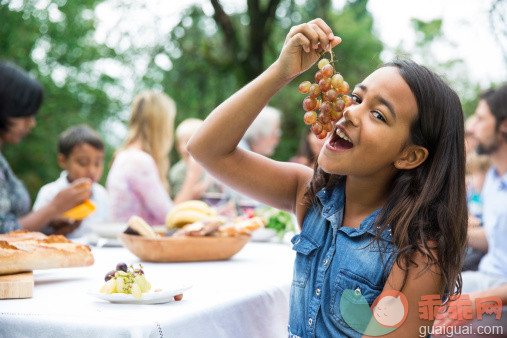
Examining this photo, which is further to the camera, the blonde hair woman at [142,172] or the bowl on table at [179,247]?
the blonde hair woman at [142,172]

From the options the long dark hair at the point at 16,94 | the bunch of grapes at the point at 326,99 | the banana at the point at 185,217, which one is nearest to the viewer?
the bunch of grapes at the point at 326,99

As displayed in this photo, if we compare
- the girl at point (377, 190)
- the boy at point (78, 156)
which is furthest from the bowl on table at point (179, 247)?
the boy at point (78, 156)

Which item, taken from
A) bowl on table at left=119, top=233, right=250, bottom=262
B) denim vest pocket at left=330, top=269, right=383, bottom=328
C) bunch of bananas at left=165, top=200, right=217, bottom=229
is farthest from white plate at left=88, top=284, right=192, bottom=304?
bunch of bananas at left=165, top=200, right=217, bottom=229

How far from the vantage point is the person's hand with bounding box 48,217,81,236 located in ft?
11.0

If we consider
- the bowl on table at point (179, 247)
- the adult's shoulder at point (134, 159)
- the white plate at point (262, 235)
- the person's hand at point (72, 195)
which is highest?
the adult's shoulder at point (134, 159)

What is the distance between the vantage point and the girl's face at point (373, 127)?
1.61 m

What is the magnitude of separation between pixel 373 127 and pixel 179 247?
113 centimetres

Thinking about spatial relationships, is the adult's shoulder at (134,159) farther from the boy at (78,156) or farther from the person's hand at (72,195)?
the person's hand at (72,195)

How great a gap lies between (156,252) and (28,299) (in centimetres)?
75

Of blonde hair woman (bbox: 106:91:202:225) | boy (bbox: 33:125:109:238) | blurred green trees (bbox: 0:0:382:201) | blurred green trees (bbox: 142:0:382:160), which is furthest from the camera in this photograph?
blurred green trees (bbox: 0:0:382:201)

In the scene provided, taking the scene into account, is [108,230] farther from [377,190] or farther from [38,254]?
[377,190]

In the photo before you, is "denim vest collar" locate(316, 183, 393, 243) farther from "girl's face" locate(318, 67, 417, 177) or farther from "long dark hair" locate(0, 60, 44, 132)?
"long dark hair" locate(0, 60, 44, 132)

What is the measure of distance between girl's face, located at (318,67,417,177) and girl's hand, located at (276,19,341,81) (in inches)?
7.8

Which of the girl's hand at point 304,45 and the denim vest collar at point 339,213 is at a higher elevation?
the girl's hand at point 304,45
